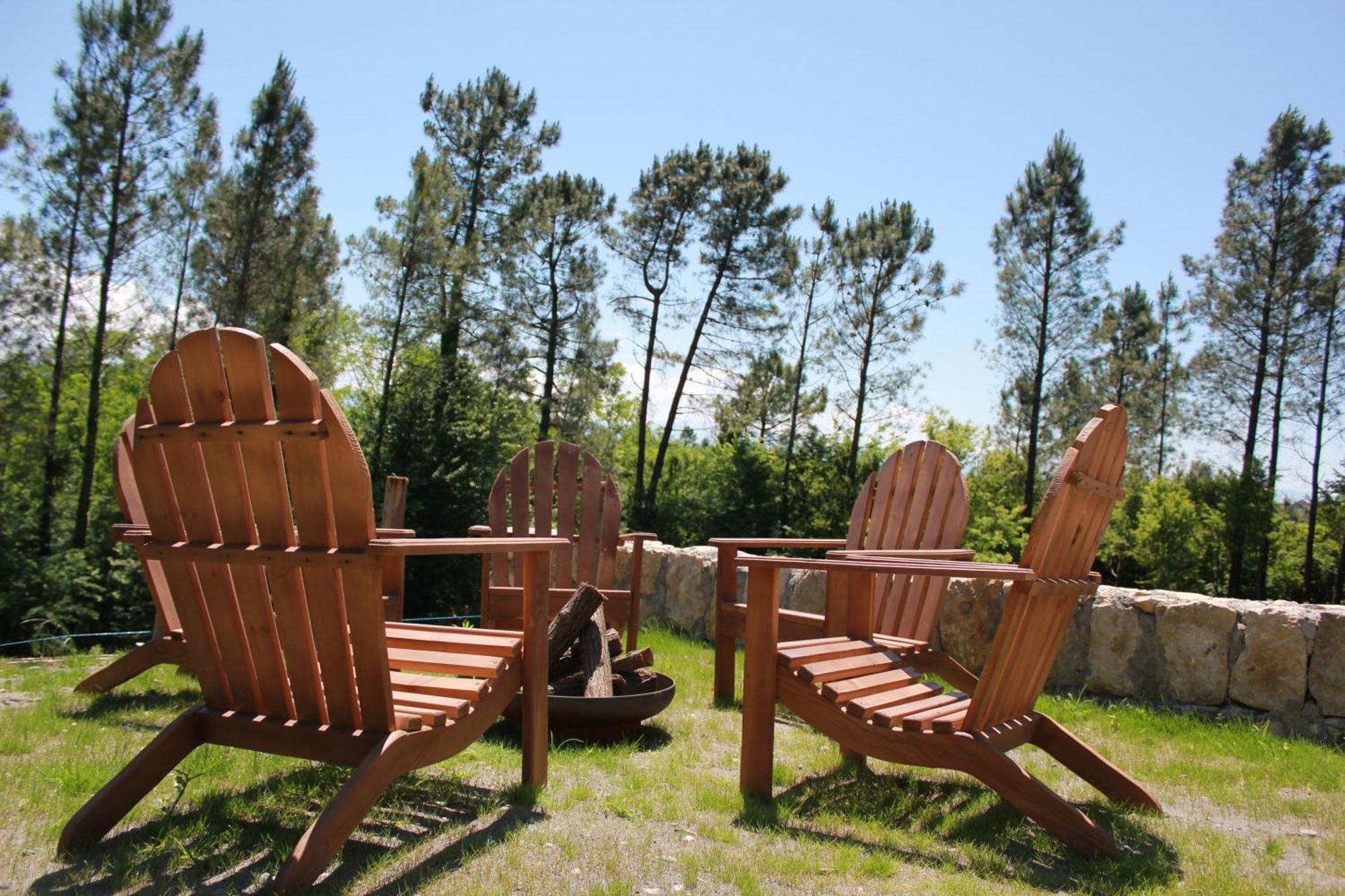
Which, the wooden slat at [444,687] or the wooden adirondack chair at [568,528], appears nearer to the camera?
the wooden slat at [444,687]

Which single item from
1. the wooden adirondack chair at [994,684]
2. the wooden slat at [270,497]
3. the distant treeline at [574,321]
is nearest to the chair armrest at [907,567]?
the wooden adirondack chair at [994,684]

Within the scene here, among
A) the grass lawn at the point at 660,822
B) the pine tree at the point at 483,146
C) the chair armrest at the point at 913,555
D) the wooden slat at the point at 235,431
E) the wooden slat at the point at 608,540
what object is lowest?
the grass lawn at the point at 660,822

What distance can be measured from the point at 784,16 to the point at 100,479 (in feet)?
47.2

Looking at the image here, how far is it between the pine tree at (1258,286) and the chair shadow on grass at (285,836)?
20.0 m

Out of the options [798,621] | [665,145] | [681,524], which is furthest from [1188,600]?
[665,145]

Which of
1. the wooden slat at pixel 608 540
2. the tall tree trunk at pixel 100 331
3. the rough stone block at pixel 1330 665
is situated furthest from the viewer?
the tall tree trunk at pixel 100 331

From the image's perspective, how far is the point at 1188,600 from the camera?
442cm

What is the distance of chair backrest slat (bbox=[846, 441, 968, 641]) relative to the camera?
380cm

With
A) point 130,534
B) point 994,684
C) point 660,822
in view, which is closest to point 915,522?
point 994,684

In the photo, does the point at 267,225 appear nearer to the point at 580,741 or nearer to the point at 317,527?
the point at 580,741

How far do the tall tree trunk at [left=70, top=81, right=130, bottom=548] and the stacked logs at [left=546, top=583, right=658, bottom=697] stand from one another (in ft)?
36.4

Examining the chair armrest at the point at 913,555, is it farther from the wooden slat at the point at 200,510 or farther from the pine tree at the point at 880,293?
the pine tree at the point at 880,293

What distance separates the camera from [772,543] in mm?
4332

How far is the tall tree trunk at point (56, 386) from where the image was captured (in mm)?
12312
